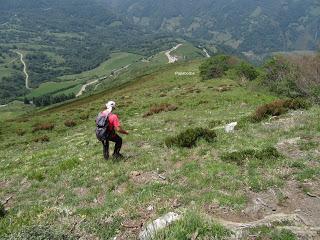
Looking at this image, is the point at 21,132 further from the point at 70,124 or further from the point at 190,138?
the point at 190,138

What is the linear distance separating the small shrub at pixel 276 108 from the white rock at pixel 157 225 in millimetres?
13858

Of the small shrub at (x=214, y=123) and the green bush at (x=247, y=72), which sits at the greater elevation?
the small shrub at (x=214, y=123)

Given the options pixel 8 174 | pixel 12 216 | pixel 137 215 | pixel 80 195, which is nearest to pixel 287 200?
pixel 137 215

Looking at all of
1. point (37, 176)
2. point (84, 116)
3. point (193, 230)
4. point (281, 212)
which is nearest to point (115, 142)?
point (37, 176)

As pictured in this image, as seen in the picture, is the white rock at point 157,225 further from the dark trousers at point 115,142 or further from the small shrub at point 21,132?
the small shrub at point 21,132

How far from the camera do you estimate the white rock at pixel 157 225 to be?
10670 millimetres

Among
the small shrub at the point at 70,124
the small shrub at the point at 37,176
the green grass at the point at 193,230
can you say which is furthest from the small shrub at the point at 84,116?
the green grass at the point at 193,230

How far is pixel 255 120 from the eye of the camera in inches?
942

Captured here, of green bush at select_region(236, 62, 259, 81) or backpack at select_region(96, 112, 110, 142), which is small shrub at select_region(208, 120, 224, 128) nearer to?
backpack at select_region(96, 112, 110, 142)

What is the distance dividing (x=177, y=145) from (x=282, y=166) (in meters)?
5.99

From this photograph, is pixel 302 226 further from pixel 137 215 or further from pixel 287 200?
pixel 137 215

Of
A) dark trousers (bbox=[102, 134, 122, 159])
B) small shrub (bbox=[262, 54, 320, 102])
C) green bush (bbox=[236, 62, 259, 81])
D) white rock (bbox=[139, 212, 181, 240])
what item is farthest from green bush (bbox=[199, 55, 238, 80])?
white rock (bbox=[139, 212, 181, 240])

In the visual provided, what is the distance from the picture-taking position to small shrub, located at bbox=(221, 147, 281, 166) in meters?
16.5

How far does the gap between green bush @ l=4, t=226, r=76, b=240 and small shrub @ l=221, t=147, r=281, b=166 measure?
7.73 m
